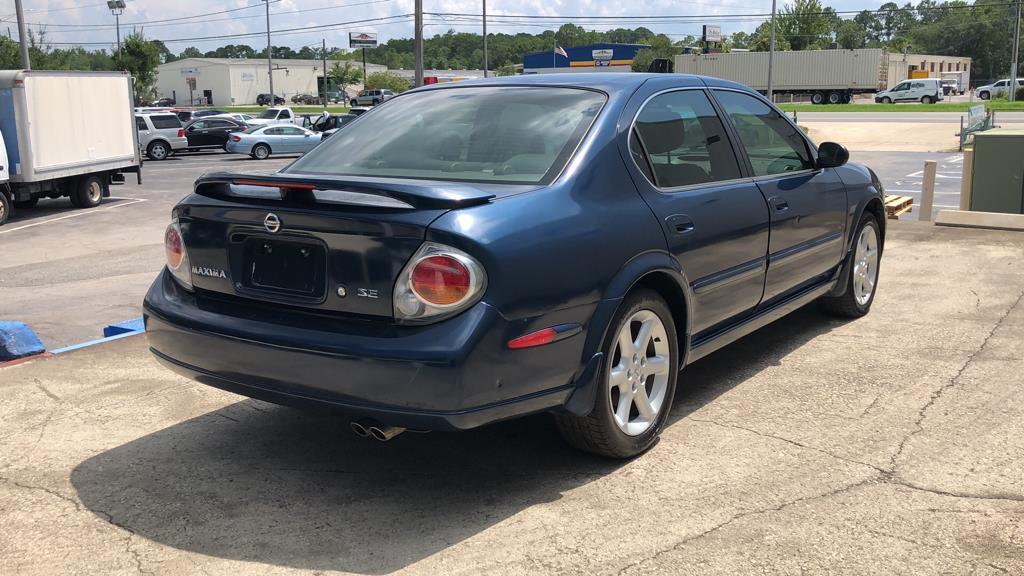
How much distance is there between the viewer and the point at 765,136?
17.8 feet

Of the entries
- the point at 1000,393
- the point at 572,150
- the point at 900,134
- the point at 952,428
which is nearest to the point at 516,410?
the point at 572,150

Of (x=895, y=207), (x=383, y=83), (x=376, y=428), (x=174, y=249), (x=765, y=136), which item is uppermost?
(x=383, y=83)

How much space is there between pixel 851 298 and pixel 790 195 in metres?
1.48

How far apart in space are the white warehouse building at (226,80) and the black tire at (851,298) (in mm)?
109118

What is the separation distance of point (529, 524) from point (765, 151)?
9.02 feet

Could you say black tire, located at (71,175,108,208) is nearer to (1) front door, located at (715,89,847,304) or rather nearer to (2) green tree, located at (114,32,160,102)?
(1) front door, located at (715,89,847,304)

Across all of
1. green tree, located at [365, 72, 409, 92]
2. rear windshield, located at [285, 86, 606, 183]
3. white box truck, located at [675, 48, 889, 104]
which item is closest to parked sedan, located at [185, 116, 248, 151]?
rear windshield, located at [285, 86, 606, 183]

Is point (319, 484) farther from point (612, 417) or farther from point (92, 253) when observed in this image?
point (92, 253)

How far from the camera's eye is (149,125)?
3488cm

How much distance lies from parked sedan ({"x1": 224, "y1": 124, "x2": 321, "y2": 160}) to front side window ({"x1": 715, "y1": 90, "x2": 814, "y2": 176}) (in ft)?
97.8

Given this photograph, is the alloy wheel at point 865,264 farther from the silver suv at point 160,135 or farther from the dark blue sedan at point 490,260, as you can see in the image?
the silver suv at point 160,135

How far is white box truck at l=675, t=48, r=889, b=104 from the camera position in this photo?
66.3 m

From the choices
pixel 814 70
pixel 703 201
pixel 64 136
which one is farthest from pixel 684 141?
pixel 814 70

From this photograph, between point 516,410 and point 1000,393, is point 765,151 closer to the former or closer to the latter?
point 1000,393
